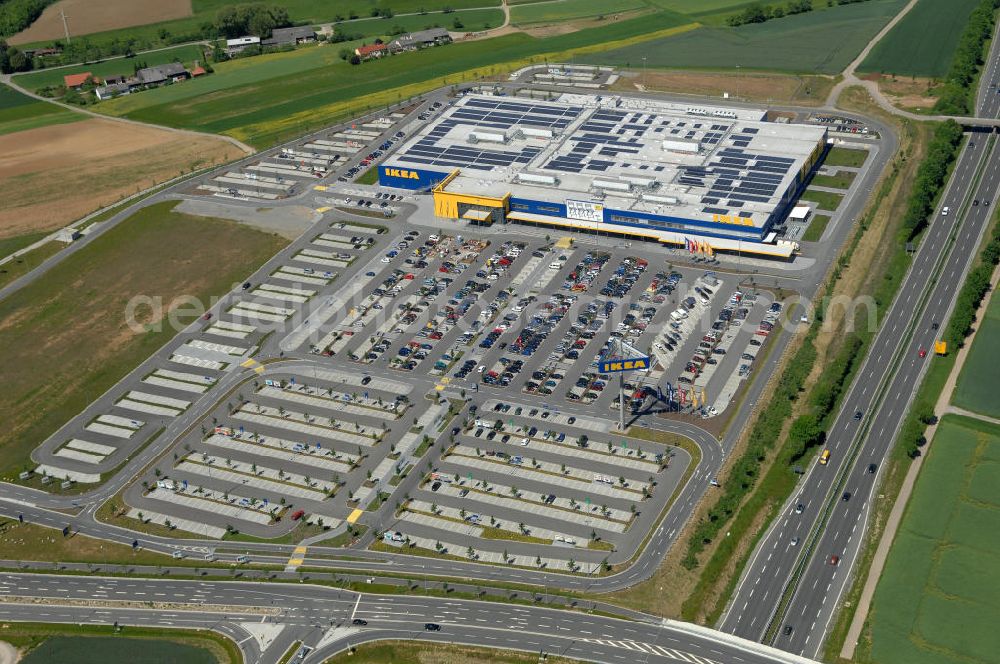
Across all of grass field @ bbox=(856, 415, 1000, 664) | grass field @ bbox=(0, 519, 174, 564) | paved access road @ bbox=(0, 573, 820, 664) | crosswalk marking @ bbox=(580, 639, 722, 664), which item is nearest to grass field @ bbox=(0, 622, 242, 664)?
paved access road @ bbox=(0, 573, 820, 664)

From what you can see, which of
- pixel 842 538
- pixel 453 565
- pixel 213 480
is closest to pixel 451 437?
pixel 453 565

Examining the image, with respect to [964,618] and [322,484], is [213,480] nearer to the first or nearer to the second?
[322,484]

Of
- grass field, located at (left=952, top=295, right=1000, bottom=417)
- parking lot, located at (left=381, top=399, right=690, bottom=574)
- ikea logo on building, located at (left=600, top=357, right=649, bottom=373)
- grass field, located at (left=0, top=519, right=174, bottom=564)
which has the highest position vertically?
ikea logo on building, located at (left=600, top=357, right=649, bottom=373)

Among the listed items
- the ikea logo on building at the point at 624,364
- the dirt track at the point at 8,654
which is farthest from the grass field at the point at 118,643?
the ikea logo on building at the point at 624,364

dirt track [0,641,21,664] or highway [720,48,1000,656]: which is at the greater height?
highway [720,48,1000,656]

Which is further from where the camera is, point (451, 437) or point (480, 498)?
point (451, 437)

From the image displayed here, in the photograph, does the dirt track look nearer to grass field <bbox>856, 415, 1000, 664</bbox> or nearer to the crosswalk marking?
the crosswalk marking

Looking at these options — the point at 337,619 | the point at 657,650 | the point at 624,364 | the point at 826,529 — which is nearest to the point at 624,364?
the point at 624,364
